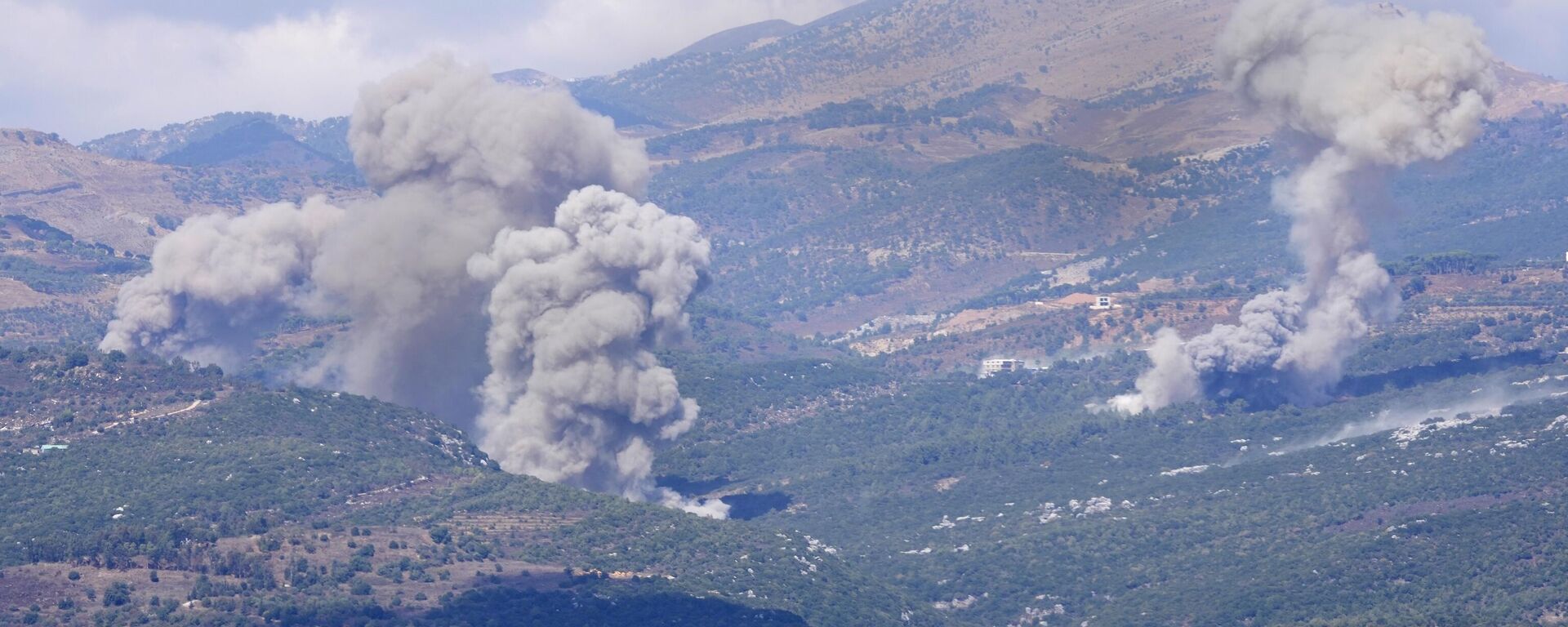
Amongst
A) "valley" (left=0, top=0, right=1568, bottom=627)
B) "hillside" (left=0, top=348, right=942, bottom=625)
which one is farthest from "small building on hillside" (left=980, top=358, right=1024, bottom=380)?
"hillside" (left=0, top=348, right=942, bottom=625)

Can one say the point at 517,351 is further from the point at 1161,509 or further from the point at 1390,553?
the point at 1390,553

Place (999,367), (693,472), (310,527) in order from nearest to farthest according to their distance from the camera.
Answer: (310,527), (693,472), (999,367)

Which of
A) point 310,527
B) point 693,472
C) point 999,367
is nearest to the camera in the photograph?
point 310,527

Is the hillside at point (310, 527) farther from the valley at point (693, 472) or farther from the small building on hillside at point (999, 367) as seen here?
the small building on hillside at point (999, 367)

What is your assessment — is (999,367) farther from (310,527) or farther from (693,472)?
(310,527)

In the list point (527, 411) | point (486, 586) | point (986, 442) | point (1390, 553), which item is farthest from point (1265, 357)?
point (486, 586)

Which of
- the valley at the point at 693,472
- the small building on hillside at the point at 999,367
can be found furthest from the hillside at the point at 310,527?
the small building on hillside at the point at 999,367

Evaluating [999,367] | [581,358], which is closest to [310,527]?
[581,358]

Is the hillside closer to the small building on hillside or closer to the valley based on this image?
the valley

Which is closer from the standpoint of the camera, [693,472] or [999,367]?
[693,472]
